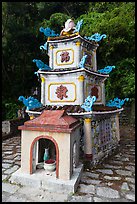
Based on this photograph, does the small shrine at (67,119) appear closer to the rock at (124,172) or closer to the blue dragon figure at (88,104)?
the blue dragon figure at (88,104)

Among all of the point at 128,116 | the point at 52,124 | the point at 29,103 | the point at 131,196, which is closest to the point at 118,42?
the point at 128,116

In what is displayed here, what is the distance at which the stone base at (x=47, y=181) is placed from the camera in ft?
14.9

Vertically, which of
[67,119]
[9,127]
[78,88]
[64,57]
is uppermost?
[64,57]

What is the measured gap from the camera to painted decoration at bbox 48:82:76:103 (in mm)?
6801

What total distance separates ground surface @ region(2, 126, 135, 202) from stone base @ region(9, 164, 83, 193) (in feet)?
0.42

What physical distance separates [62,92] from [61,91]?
64 millimetres

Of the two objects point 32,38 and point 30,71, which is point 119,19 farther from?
point 30,71

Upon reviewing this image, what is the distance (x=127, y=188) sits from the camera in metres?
4.86

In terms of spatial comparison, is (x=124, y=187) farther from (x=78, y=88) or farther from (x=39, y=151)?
(x=78, y=88)

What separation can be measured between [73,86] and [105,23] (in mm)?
9797

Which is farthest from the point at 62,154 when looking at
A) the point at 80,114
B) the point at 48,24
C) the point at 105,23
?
the point at 48,24

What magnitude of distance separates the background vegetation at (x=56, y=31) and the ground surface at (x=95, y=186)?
839 cm

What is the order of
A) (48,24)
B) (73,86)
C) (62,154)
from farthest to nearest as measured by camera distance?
(48,24), (73,86), (62,154)

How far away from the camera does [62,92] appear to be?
6910 mm
